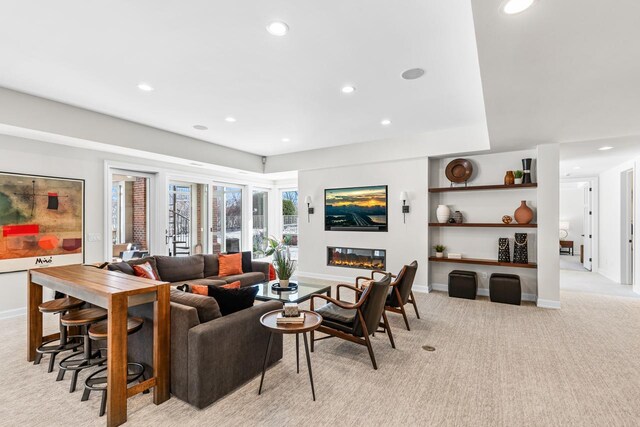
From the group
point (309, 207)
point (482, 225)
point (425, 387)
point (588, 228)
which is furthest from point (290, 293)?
point (588, 228)

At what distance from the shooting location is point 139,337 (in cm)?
260

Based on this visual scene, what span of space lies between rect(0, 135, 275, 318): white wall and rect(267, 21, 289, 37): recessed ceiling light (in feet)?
13.6

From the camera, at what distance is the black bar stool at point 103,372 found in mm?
2246

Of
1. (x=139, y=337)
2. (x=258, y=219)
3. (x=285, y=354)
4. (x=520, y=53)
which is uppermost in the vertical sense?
(x=520, y=53)

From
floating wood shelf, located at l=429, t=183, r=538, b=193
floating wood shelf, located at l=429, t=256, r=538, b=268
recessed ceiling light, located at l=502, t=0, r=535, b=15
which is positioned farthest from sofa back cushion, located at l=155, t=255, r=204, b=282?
recessed ceiling light, located at l=502, t=0, r=535, b=15

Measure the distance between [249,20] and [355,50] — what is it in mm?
931

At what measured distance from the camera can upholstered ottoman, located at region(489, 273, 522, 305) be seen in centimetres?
484

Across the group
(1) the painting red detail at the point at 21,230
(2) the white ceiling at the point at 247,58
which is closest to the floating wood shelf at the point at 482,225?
(2) the white ceiling at the point at 247,58

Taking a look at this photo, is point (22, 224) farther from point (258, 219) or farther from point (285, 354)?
point (258, 219)

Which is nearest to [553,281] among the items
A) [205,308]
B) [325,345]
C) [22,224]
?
[325,345]

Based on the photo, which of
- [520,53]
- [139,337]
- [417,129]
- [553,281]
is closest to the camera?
[520,53]

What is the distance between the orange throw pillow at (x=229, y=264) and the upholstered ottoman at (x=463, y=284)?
3.65 m

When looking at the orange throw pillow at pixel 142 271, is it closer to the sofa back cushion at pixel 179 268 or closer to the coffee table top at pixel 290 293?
the sofa back cushion at pixel 179 268

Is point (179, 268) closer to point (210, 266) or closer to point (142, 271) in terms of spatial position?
point (210, 266)
